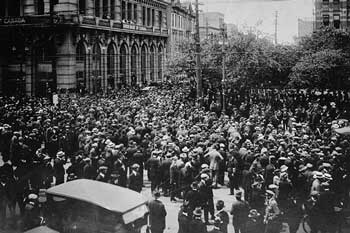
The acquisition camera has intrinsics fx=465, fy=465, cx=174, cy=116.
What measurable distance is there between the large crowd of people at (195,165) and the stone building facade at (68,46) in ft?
32.4

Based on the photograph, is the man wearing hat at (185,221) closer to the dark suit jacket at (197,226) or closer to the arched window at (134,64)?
the dark suit jacket at (197,226)

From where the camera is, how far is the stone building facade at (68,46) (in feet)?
110

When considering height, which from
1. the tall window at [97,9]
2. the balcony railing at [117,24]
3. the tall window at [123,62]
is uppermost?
the tall window at [97,9]

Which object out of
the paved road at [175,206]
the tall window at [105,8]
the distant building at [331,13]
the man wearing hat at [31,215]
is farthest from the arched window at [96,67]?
the man wearing hat at [31,215]

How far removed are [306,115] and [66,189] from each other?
19.0 meters

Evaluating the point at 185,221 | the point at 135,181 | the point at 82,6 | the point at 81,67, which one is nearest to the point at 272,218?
the point at 185,221

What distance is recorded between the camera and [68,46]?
35938mm

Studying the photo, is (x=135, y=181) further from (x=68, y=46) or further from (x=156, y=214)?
(x=68, y=46)

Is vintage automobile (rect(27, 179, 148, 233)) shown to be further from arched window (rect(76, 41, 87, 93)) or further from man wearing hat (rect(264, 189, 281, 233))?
arched window (rect(76, 41, 87, 93))

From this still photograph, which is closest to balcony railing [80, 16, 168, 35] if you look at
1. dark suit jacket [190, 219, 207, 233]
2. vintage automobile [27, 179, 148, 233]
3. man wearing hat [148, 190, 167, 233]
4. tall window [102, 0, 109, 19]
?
tall window [102, 0, 109, 19]

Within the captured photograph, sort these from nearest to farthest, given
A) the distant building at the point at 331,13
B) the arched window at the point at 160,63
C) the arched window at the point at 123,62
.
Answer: the arched window at the point at 123,62
the distant building at the point at 331,13
the arched window at the point at 160,63

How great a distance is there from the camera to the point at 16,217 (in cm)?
1167

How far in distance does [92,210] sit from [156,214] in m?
1.44

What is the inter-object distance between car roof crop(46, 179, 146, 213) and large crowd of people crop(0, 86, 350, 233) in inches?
28.6
